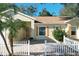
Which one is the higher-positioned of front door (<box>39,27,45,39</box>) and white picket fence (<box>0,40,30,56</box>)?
front door (<box>39,27,45,39</box>)

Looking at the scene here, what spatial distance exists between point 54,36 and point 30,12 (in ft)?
2.74

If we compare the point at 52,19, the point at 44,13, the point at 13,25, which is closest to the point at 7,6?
the point at 13,25

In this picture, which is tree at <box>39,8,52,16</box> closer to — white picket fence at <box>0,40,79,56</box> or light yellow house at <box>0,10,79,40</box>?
light yellow house at <box>0,10,79,40</box>

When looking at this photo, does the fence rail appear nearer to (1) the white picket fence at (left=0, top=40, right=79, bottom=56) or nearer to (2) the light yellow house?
(1) the white picket fence at (left=0, top=40, right=79, bottom=56)

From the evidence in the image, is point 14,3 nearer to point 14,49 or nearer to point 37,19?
point 37,19

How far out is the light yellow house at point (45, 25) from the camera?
5.66m

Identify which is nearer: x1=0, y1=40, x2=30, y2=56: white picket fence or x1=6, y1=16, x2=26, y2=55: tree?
x1=6, y1=16, x2=26, y2=55: tree

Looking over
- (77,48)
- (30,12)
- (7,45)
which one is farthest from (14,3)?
(77,48)

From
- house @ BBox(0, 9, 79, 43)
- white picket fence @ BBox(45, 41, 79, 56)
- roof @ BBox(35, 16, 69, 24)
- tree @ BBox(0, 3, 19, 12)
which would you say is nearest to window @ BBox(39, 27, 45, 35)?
house @ BBox(0, 9, 79, 43)

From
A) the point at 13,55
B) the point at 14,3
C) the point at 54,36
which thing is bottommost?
the point at 13,55

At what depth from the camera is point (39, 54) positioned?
579cm

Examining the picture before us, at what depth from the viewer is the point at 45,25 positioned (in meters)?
5.77

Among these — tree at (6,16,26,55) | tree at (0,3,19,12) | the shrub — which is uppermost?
tree at (0,3,19,12)

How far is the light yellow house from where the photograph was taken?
18.6 feet
